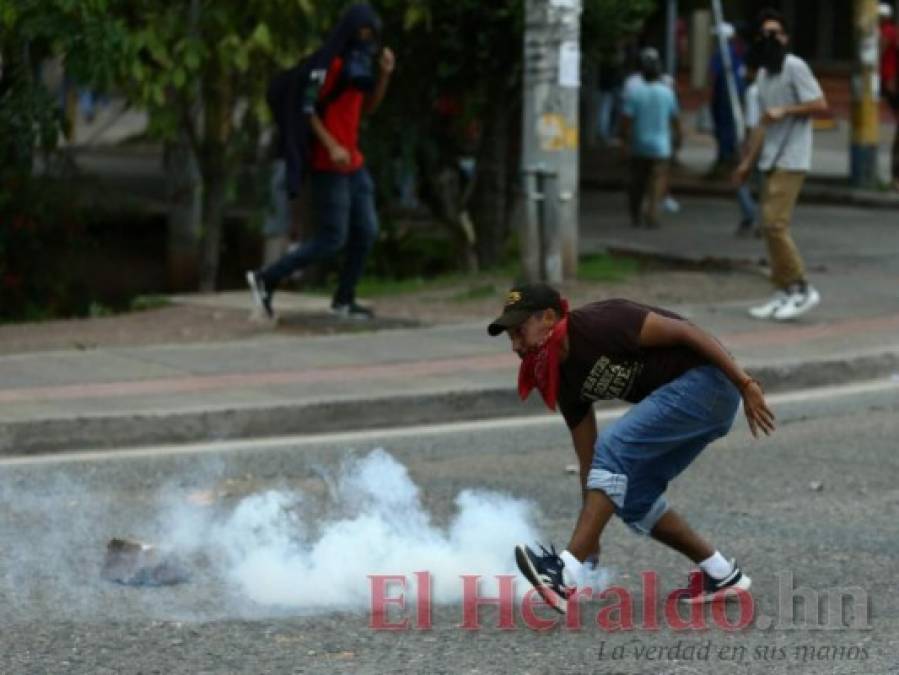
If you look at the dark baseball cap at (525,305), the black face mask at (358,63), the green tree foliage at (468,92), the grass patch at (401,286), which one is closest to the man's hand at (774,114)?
the black face mask at (358,63)

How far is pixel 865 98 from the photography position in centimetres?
2070

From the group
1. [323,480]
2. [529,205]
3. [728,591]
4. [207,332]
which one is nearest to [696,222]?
[529,205]

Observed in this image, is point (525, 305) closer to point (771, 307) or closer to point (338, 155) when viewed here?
point (338, 155)

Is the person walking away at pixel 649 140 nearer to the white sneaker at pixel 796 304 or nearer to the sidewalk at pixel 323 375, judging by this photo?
the sidewalk at pixel 323 375

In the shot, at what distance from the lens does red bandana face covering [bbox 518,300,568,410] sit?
607 cm

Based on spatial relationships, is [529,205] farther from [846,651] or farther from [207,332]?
[846,651]

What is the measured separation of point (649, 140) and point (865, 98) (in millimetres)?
3059

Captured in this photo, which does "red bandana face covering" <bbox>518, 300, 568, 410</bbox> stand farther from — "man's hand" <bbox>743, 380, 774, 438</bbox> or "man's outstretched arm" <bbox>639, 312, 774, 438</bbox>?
"man's hand" <bbox>743, 380, 774, 438</bbox>

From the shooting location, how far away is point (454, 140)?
16.5 meters

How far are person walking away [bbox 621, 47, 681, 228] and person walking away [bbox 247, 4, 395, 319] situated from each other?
7136 millimetres

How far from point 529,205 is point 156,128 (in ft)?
8.84

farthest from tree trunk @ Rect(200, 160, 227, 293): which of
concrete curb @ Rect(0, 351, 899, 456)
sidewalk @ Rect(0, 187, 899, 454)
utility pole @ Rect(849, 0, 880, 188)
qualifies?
utility pole @ Rect(849, 0, 880, 188)

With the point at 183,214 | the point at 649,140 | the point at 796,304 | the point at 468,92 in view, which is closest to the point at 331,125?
the point at 796,304

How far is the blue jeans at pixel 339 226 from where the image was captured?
1170 cm
